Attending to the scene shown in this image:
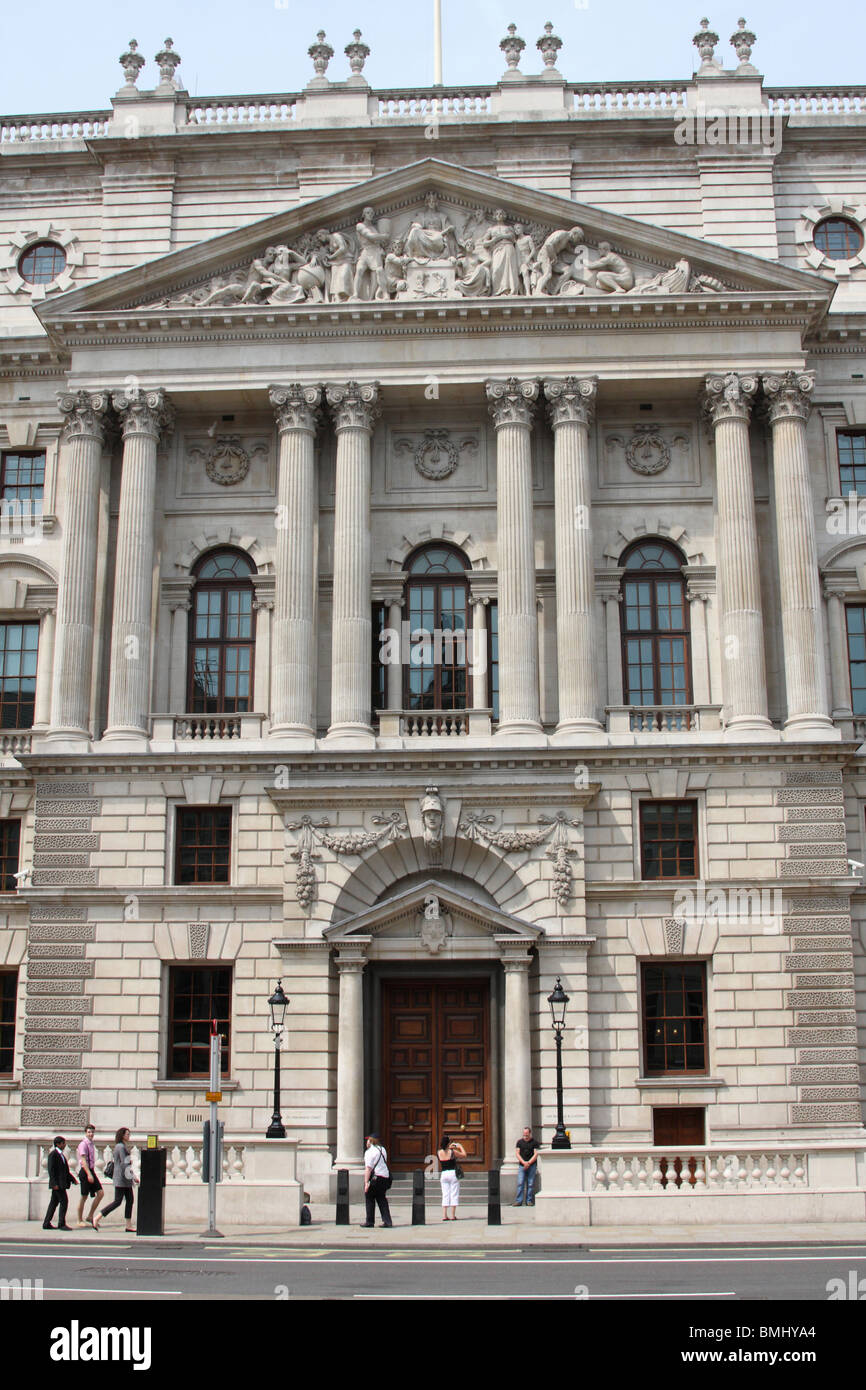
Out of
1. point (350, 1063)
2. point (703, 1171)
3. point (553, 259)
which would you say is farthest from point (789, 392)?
point (350, 1063)

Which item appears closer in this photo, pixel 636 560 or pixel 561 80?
pixel 636 560

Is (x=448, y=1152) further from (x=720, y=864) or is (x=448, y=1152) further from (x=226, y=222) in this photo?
(x=226, y=222)

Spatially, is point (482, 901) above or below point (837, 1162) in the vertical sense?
above

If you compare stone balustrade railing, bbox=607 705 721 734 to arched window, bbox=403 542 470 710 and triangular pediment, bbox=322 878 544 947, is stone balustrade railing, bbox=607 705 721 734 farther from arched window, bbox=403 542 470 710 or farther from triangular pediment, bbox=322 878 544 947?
triangular pediment, bbox=322 878 544 947

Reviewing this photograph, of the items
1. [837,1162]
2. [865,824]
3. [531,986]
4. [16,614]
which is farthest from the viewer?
[16,614]

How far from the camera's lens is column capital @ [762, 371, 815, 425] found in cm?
4056

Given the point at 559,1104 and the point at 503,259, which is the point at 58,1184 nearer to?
the point at 559,1104

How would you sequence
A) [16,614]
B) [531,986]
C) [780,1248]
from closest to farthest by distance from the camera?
[780,1248] → [531,986] → [16,614]

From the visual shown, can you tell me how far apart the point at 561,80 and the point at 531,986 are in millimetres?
27306

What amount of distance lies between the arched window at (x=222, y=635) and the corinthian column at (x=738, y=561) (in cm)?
1319

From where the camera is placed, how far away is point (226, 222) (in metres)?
45.2

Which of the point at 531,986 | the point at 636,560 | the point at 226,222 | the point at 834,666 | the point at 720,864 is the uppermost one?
the point at 226,222

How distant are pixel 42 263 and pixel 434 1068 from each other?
2776 centimetres

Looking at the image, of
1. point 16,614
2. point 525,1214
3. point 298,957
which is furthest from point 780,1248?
point 16,614
